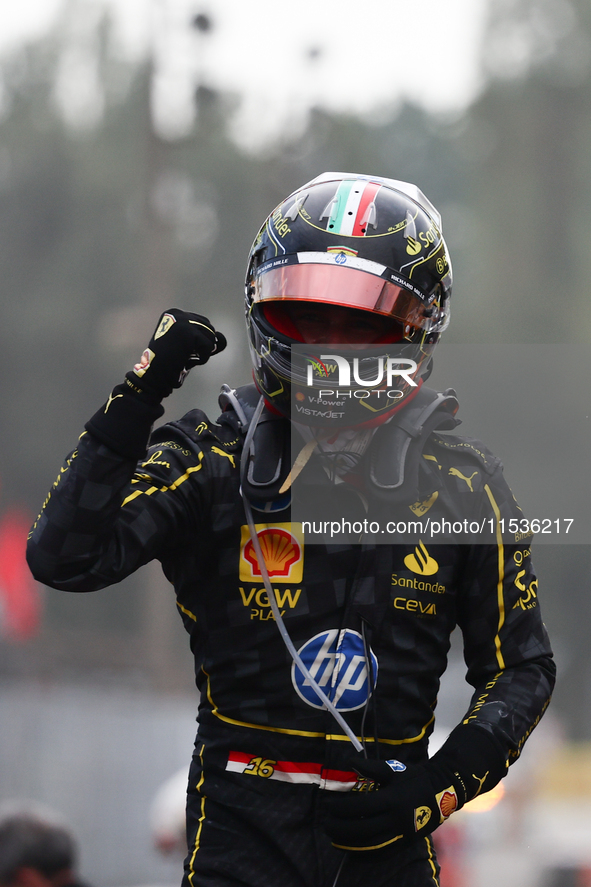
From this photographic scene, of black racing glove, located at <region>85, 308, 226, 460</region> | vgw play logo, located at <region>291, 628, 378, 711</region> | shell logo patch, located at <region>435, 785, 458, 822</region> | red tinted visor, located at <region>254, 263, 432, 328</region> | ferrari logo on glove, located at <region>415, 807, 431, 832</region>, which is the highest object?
red tinted visor, located at <region>254, 263, 432, 328</region>

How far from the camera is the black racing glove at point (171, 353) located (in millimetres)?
1522

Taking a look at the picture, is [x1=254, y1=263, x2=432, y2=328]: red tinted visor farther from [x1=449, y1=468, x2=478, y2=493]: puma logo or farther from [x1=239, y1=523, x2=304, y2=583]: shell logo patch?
[x1=239, y1=523, x2=304, y2=583]: shell logo patch

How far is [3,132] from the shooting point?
877 centimetres

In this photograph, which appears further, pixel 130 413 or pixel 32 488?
pixel 32 488

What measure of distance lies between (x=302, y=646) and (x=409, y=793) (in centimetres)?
29

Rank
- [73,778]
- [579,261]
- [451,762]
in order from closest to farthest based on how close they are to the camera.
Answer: [451,762]
[73,778]
[579,261]

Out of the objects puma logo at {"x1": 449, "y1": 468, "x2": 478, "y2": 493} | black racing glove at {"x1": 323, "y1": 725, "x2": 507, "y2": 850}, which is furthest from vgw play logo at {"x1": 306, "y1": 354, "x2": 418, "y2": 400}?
black racing glove at {"x1": 323, "y1": 725, "x2": 507, "y2": 850}

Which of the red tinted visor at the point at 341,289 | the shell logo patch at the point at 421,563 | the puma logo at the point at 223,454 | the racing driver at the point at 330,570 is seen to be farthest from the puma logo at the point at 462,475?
the puma logo at the point at 223,454

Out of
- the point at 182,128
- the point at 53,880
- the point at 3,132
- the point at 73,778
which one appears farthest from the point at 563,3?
the point at 53,880

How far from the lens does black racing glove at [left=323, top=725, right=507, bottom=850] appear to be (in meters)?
1.56

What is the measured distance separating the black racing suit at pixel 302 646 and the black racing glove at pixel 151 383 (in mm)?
165

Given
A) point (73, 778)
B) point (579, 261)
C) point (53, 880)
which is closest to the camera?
point (53, 880)

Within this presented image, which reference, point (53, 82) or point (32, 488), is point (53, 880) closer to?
point (32, 488)

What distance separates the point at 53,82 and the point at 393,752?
8.15m
